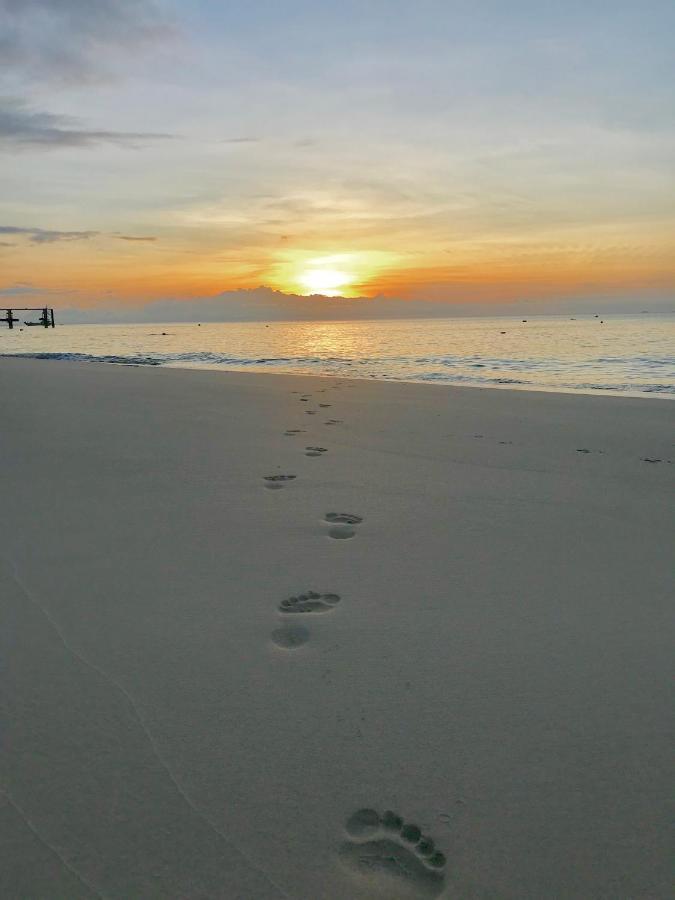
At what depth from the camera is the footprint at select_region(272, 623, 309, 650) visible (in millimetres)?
2318

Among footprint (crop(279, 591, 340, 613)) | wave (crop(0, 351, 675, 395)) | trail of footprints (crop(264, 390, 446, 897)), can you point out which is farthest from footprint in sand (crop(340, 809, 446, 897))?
wave (crop(0, 351, 675, 395))

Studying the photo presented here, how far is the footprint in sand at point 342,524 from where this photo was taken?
3408 millimetres

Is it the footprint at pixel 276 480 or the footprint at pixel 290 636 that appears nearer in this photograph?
the footprint at pixel 290 636

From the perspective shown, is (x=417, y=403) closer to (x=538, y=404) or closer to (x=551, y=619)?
(x=538, y=404)

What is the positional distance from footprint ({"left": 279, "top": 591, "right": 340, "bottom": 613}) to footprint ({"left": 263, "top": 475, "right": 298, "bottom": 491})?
162 cm

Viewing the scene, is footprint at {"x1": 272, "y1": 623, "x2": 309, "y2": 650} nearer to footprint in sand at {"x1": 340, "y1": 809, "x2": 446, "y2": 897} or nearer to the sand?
the sand

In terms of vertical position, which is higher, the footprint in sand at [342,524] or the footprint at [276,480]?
the footprint at [276,480]

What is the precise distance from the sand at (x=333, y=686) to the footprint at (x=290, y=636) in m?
0.01

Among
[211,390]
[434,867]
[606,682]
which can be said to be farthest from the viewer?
[211,390]

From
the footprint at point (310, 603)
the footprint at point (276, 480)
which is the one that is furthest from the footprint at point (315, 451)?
the footprint at point (310, 603)

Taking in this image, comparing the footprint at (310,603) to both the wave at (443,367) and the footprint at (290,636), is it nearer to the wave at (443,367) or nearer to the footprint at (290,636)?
the footprint at (290,636)

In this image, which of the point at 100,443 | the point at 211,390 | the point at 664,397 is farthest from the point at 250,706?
the point at 664,397

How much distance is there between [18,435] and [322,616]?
15.5ft

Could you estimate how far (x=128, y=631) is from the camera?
7.82 ft
